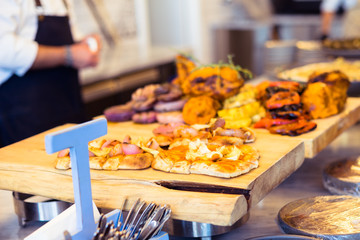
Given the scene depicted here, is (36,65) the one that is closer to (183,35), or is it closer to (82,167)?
(82,167)

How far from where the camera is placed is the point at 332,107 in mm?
1725

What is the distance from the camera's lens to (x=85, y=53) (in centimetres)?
252

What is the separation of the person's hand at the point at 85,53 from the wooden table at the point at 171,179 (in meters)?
1.00

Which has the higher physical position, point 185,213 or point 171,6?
point 171,6

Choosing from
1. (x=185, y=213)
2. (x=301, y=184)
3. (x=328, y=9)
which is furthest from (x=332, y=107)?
(x=328, y=9)

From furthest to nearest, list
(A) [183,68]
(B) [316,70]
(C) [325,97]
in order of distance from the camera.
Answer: (B) [316,70] < (A) [183,68] < (C) [325,97]

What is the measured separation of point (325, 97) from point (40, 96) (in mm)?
1516

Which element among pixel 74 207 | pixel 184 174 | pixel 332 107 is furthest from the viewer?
pixel 332 107

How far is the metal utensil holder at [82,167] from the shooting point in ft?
3.03

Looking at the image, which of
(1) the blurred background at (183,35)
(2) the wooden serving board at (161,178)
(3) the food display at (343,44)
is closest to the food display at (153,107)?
(2) the wooden serving board at (161,178)

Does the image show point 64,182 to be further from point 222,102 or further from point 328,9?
point 328,9

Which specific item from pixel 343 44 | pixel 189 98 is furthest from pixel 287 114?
pixel 343 44

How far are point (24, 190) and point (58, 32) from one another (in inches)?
55.3

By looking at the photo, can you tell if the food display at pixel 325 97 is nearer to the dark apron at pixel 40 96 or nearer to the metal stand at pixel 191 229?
the metal stand at pixel 191 229
